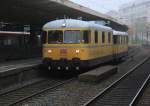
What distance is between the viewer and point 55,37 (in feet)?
64.6

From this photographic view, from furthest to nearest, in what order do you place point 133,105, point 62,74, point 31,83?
1. point 62,74
2. point 31,83
3. point 133,105

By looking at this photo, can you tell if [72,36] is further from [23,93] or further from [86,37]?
[23,93]

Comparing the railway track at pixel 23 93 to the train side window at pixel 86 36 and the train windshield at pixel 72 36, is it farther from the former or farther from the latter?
the train side window at pixel 86 36

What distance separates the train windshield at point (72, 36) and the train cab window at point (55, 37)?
0.87 feet

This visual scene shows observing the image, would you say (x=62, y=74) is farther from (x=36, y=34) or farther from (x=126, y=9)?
(x=126, y=9)

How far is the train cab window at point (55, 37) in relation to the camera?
1958 cm

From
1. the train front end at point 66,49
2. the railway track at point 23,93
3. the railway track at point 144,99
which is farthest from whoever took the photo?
the train front end at point 66,49

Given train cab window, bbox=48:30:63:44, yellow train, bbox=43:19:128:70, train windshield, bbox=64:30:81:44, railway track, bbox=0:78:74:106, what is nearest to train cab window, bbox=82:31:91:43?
yellow train, bbox=43:19:128:70

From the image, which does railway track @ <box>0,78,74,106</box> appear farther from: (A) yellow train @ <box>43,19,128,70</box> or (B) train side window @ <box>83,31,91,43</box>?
(B) train side window @ <box>83,31,91,43</box>

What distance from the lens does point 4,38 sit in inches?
1181

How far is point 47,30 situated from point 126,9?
542ft

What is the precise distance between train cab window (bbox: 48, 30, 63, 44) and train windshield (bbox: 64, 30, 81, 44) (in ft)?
0.87

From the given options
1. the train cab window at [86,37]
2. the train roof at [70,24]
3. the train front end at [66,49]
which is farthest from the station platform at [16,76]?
the train cab window at [86,37]

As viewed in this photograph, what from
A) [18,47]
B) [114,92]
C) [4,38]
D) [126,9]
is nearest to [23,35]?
[18,47]
